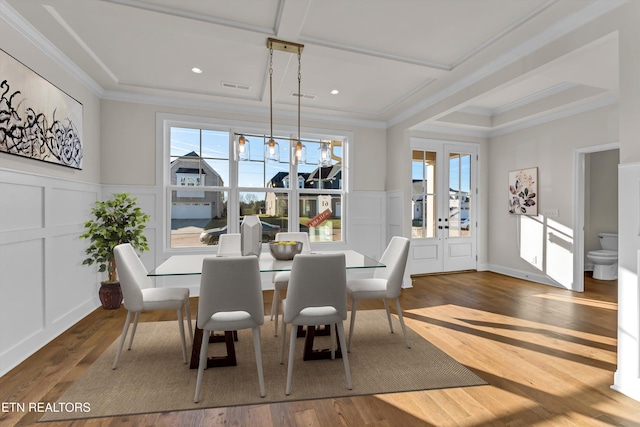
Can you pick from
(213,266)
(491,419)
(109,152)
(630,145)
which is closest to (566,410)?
(491,419)

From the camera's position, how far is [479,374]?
7.41 feet

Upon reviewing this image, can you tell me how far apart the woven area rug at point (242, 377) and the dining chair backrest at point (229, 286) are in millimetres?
524

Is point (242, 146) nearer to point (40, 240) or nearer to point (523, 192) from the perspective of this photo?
point (40, 240)

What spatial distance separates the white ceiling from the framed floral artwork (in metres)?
1.10

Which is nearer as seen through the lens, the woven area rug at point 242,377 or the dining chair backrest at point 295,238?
the woven area rug at point 242,377

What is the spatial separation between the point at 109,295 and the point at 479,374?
3.83 m

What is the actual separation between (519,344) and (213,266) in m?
2.65

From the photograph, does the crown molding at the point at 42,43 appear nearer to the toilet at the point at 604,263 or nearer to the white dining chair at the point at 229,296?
the white dining chair at the point at 229,296

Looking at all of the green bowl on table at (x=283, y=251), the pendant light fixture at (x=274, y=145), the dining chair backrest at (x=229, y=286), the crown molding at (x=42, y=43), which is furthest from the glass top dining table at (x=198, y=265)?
the crown molding at (x=42, y=43)

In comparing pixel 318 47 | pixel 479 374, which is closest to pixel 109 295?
pixel 318 47

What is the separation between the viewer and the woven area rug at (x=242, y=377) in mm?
1931

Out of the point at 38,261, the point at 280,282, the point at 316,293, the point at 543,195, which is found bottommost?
the point at 280,282

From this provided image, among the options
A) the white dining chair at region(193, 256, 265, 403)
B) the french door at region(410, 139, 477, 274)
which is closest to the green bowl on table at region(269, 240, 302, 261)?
the white dining chair at region(193, 256, 265, 403)

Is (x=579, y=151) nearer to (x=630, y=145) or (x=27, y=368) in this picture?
(x=630, y=145)
